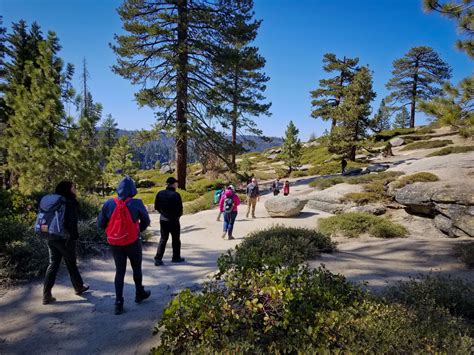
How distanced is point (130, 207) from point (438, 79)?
54.2 m

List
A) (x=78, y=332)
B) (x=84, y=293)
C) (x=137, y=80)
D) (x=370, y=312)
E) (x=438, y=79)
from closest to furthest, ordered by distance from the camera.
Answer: (x=370, y=312)
(x=78, y=332)
(x=84, y=293)
(x=137, y=80)
(x=438, y=79)

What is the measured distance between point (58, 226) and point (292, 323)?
372 centimetres

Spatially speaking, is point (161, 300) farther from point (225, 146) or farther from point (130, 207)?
point (225, 146)

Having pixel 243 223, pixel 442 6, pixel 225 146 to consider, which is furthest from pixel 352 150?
pixel 442 6

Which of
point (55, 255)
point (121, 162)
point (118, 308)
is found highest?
point (121, 162)

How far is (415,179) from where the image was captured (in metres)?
13.7

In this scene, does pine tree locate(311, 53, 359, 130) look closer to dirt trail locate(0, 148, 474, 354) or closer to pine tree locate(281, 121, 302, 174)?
pine tree locate(281, 121, 302, 174)

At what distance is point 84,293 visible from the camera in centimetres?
526

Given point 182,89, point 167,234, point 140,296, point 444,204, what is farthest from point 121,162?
point 140,296

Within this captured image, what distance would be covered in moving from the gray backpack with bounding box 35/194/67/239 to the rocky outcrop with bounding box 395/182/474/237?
11.6m

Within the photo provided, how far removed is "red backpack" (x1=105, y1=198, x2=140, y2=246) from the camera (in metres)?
4.30

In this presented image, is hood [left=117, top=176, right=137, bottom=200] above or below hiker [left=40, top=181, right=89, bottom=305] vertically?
above

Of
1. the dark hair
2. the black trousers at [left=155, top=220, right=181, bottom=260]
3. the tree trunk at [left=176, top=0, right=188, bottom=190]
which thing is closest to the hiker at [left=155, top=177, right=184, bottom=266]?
the black trousers at [left=155, top=220, right=181, bottom=260]

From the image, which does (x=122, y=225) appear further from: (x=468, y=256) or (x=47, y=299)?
(x=468, y=256)
